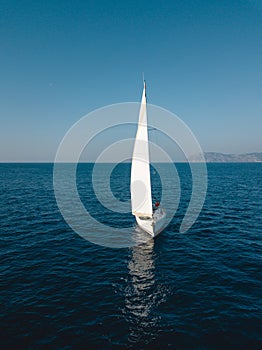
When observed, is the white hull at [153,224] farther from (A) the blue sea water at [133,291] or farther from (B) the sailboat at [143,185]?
(A) the blue sea water at [133,291]

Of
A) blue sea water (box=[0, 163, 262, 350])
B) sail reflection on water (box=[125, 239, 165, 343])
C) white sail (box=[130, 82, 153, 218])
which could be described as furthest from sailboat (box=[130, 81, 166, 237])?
sail reflection on water (box=[125, 239, 165, 343])

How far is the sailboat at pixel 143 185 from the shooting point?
3001 cm

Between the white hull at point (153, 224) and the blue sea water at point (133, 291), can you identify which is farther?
the white hull at point (153, 224)

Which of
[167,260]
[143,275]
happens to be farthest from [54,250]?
[167,260]

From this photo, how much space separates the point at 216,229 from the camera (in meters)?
32.1

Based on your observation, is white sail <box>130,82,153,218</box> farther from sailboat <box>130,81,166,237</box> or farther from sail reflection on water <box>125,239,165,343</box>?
sail reflection on water <box>125,239,165,343</box>

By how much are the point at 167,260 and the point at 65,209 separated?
2707 cm

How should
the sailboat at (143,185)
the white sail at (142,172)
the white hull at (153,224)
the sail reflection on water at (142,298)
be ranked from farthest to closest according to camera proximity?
the white sail at (142,172) < the sailboat at (143,185) < the white hull at (153,224) < the sail reflection on water at (142,298)

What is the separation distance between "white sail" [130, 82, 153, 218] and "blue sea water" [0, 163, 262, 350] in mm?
4695

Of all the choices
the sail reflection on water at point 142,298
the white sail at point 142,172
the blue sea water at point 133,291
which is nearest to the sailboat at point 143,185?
the white sail at point 142,172

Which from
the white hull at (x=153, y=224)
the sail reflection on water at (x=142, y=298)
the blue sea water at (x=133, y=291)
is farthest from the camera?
the white hull at (x=153, y=224)

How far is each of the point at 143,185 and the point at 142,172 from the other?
1893 mm

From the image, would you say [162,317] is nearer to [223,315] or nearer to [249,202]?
[223,315]

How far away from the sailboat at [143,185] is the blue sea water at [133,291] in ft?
7.76
